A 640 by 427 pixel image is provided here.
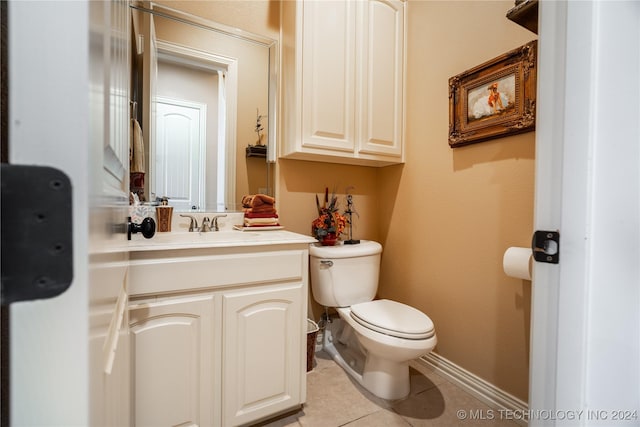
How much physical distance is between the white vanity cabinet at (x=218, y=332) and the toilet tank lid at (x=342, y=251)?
0.40 m

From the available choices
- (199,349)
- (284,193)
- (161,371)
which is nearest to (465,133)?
(284,193)

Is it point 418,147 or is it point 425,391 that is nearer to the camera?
point 425,391

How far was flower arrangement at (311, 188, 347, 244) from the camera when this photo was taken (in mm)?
1854

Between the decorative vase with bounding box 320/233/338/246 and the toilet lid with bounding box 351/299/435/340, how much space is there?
0.43 metres

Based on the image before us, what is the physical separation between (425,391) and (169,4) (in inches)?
98.4

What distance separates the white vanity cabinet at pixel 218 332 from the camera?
3.39ft

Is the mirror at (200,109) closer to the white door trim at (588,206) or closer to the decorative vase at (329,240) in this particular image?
the decorative vase at (329,240)

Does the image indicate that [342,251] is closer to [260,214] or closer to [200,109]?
[260,214]

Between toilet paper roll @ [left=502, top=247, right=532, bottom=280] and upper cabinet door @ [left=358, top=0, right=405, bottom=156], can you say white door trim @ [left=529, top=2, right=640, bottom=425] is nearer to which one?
toilet paper roll @ [left=502, top=247, right=532, bottom=280]

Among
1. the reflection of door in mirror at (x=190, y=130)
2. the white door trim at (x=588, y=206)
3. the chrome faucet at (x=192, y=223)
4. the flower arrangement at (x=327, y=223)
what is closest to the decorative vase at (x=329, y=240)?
the flower arrangement at (x=327, y=223)

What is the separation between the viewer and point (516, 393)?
53.6 inches

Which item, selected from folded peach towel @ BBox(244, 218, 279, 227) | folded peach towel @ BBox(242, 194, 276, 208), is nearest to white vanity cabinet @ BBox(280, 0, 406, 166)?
folded peach towel @ BBox(242, 194, 276, 208)

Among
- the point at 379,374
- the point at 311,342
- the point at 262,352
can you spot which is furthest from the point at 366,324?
the point at 262,352

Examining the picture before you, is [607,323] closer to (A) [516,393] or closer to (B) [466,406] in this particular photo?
(A) [516,393]
